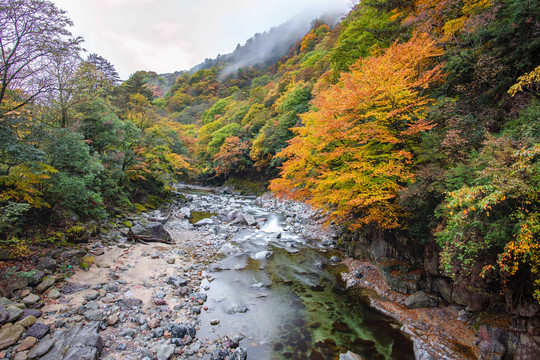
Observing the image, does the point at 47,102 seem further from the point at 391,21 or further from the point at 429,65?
the point at 391,21

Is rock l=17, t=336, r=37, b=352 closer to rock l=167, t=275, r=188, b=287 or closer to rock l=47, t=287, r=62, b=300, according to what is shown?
rock l=47, t=287, r=62, b=300

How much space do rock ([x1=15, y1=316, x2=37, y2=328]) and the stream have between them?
3.61m

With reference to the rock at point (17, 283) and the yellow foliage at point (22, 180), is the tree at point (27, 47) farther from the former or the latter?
the rock at point (17, 283)

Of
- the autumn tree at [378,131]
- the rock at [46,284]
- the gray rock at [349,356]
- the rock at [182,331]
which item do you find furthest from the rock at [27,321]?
the autumn tree at [378,131]

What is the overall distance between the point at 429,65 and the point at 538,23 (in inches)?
131

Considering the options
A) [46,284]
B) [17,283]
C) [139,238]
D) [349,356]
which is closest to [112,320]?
[46,284]

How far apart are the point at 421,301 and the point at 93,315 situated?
9045 mm

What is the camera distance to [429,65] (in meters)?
9.00

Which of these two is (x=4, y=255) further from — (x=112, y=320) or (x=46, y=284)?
(x=112, y=320)

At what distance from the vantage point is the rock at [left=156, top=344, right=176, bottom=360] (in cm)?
490

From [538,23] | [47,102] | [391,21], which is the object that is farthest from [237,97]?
[538,23]

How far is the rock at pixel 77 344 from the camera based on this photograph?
4.36m

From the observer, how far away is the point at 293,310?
7.17m

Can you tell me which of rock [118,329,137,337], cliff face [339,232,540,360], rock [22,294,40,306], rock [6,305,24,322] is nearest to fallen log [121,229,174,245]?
rock [22,294,40,306]
